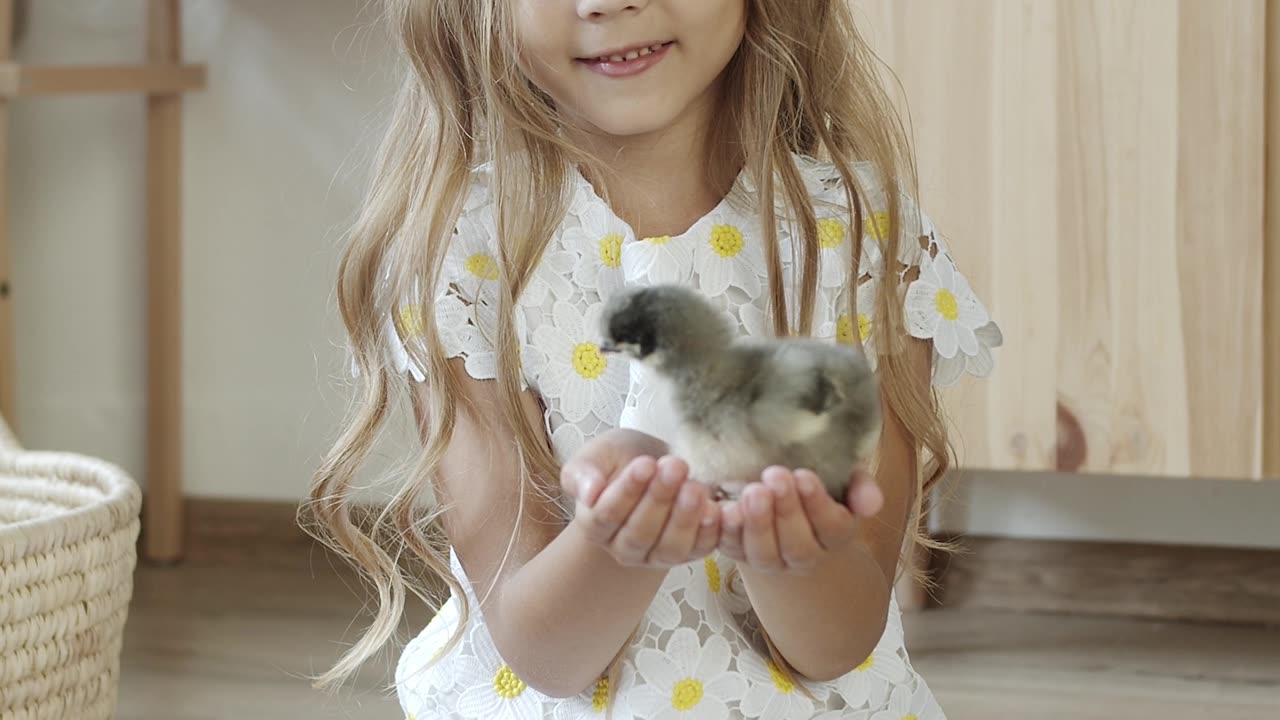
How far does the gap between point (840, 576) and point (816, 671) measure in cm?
9

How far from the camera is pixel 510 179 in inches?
33.2

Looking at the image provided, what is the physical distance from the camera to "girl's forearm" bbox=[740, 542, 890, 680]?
2.37 feet

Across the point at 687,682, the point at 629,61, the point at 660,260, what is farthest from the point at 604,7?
the point at 687,682

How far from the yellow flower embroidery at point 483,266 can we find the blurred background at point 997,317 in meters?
0.21

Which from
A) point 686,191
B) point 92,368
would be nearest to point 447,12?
point 686,191

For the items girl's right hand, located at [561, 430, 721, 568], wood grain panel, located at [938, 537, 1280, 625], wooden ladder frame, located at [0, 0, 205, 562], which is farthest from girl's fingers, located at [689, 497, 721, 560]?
wooden ladder frame, located at [0, 0, 205, 562]

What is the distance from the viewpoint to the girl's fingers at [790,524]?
503mm

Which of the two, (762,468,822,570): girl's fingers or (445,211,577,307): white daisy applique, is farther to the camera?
(445,211,577,307): white daisy applique

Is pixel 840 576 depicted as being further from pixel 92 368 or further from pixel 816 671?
pixel 92 368

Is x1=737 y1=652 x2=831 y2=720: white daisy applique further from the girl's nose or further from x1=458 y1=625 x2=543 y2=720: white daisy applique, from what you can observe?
the girl's nose

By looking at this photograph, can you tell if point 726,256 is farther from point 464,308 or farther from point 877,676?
point 877,676

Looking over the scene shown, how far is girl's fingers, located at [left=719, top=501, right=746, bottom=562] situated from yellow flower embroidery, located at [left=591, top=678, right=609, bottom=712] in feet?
1.04

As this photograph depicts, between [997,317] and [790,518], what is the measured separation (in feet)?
2.39

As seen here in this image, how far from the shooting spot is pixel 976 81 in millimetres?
1170
